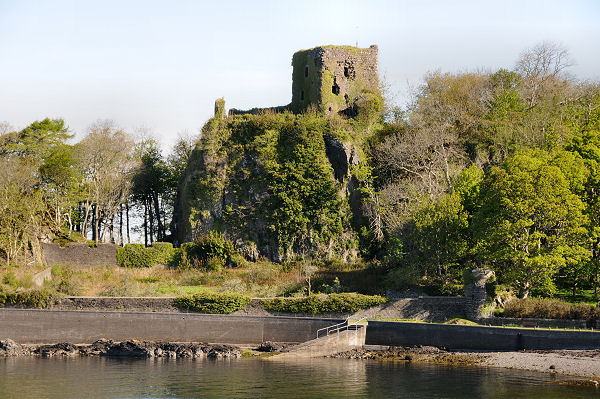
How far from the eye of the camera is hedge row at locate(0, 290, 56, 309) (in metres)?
42.0

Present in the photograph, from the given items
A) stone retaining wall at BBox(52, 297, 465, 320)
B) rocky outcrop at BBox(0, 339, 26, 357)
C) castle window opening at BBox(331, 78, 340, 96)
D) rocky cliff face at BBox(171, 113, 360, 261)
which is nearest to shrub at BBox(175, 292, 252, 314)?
stone retaining wall at BBox(52, 297, 465, 320)

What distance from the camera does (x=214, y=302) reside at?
41719 mm

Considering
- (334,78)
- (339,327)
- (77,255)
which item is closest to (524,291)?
(339,327)

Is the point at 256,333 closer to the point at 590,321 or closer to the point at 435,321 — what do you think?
the point at 435,321

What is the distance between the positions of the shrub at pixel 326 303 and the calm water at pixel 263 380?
501 cm

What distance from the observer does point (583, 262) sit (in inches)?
1592

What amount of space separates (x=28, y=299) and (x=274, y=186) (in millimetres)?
19310

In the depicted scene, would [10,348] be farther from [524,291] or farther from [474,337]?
[524,291]

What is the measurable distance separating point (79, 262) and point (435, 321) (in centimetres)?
2552

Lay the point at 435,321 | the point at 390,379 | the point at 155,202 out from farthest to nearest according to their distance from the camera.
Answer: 1. the point at 155,202
2. the point at 435,321
3. the point at 390,379

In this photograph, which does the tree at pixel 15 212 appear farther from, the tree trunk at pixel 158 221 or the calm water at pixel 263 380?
the calm water at pixel 263 380

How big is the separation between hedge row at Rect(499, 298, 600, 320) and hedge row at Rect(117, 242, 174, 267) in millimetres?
24598

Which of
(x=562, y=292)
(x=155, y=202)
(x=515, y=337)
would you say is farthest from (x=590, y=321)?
(x=155, y=202)

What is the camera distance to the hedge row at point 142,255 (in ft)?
171
